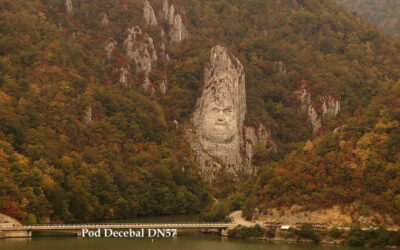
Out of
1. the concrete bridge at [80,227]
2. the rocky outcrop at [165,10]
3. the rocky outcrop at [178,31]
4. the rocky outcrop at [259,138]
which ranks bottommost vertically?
the concrete bridge at [80,227]

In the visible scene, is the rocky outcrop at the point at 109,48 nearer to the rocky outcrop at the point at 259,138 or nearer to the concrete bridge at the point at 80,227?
the rocky outcrop at the point at 259,138

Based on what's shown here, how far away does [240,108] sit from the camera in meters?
175

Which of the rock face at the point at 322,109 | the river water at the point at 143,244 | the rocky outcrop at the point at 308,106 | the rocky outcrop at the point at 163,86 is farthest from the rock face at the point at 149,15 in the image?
the river water at the point at 143,244

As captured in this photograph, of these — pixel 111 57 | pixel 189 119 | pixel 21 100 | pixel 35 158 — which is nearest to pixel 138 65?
pixel 111 57

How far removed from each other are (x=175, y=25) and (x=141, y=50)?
59.9 feet

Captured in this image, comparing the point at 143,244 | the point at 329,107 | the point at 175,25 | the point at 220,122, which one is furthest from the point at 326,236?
the point at 175,25

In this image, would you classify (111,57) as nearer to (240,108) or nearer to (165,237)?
(240,108)

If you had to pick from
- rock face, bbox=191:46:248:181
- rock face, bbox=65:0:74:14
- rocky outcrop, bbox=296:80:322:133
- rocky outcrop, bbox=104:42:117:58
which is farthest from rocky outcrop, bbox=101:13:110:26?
rocky outcrop, bbox=296:80:322:133

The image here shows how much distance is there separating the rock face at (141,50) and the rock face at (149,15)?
741 cm

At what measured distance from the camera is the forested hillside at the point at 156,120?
11131 centimetres

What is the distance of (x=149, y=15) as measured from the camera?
19125cm

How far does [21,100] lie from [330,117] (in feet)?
257

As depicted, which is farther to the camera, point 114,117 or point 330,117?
point 330,117

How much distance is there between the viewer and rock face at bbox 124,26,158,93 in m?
180
